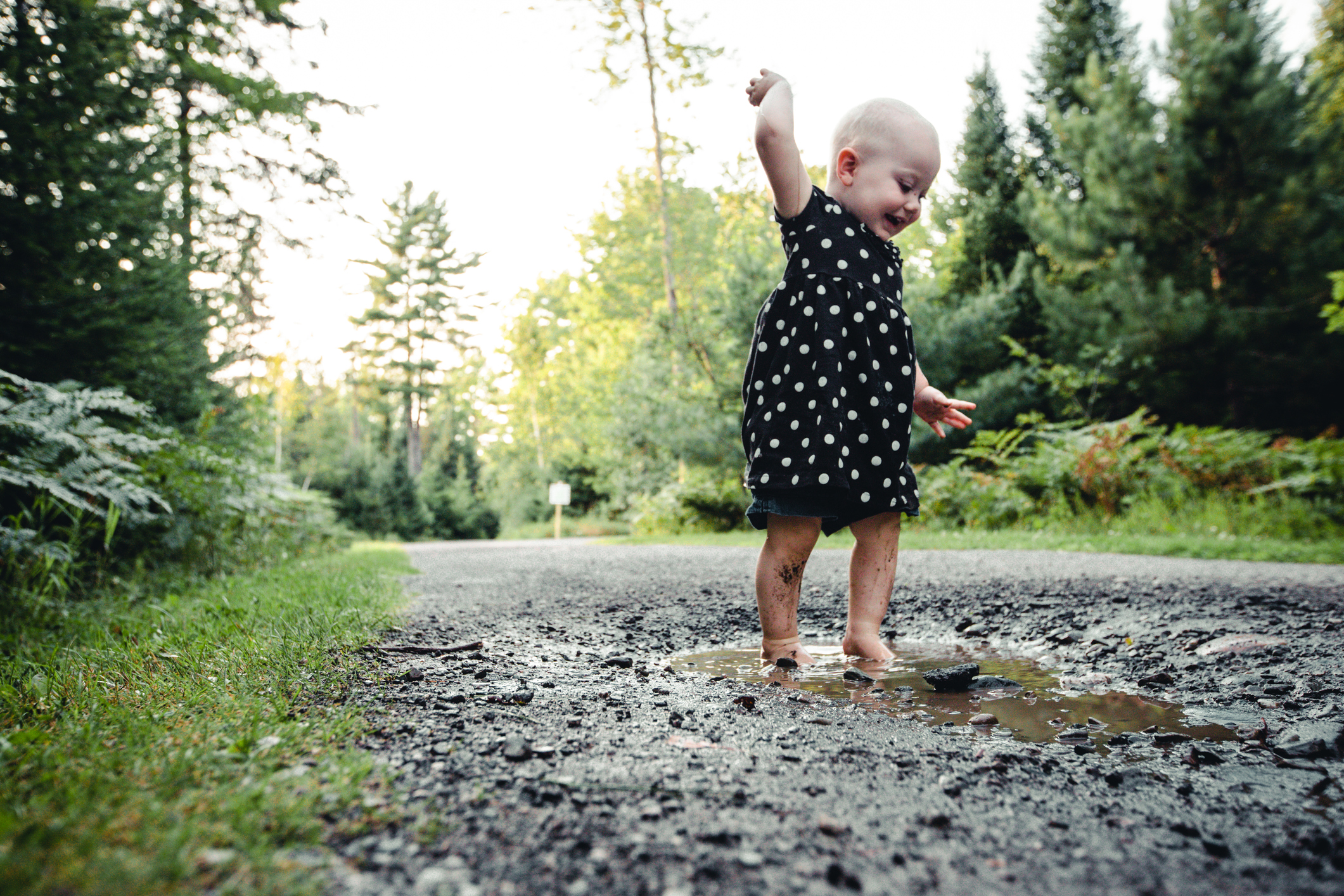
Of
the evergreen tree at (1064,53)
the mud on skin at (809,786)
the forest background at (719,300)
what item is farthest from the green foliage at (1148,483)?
the evergreen tree at (1064,53)

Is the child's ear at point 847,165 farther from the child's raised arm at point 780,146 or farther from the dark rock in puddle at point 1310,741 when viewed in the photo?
the dark rock in puddle at point 1310,741

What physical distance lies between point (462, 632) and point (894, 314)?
1773 mm

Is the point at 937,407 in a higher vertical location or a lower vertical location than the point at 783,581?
higher

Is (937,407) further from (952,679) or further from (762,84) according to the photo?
(762,84)

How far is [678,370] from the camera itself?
12883mm

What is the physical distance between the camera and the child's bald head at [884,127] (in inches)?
88.7

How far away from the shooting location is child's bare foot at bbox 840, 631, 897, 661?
7.32 ft

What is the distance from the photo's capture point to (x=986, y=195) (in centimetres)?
1709

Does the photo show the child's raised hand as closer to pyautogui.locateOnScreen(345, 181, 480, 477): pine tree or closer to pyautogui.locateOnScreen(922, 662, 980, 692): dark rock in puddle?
pyautogui.locateOnScreen(922, 662, 980, 692): dark rock in puddle

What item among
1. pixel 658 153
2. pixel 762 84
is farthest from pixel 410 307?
pixel 762 84

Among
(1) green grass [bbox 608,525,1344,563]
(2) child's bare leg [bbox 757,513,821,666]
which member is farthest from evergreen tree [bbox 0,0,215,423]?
(1) green grass [bbox 608,525,1344,563]

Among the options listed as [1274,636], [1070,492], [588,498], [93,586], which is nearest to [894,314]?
[1274,636]

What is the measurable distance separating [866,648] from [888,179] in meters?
1.43

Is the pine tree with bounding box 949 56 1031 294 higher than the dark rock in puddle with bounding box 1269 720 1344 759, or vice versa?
the pine tree with bounding box 949 56 1031 294
